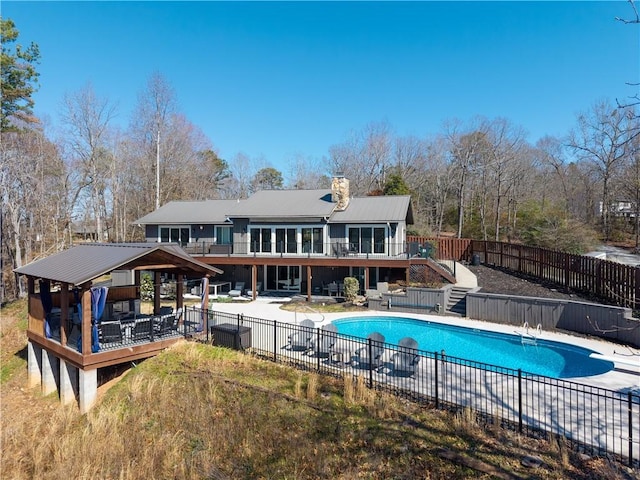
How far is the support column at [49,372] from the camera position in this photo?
12773mm

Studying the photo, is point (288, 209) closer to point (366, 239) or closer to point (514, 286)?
point (366, 239)

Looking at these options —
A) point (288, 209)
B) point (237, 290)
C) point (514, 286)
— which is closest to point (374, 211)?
point (288, 209)

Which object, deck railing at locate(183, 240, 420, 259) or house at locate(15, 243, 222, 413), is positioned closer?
house at locate(15, 243, 222, 413)

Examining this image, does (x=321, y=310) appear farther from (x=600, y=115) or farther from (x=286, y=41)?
(x=600, y=115)

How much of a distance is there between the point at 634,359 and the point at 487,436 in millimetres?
7620

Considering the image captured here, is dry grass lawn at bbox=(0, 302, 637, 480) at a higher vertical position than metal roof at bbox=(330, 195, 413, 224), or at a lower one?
lower

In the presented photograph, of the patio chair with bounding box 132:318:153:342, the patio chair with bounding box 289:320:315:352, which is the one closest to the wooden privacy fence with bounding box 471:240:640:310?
the patio chair with bounding box 289:320:315:352

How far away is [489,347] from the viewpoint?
14148mm

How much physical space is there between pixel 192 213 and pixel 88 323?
54.1ft

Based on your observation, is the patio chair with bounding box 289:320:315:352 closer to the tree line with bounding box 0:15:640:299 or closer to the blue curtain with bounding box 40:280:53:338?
the blue curtain with bounding box 40:280:53:338

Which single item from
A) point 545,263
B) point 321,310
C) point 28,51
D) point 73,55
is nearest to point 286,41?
point 73,55

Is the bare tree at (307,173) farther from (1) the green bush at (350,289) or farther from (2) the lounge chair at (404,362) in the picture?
(2) the lounge chair at (404,362)

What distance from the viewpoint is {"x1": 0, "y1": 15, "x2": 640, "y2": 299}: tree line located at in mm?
26984

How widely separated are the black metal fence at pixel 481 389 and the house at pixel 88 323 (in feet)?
6.27
